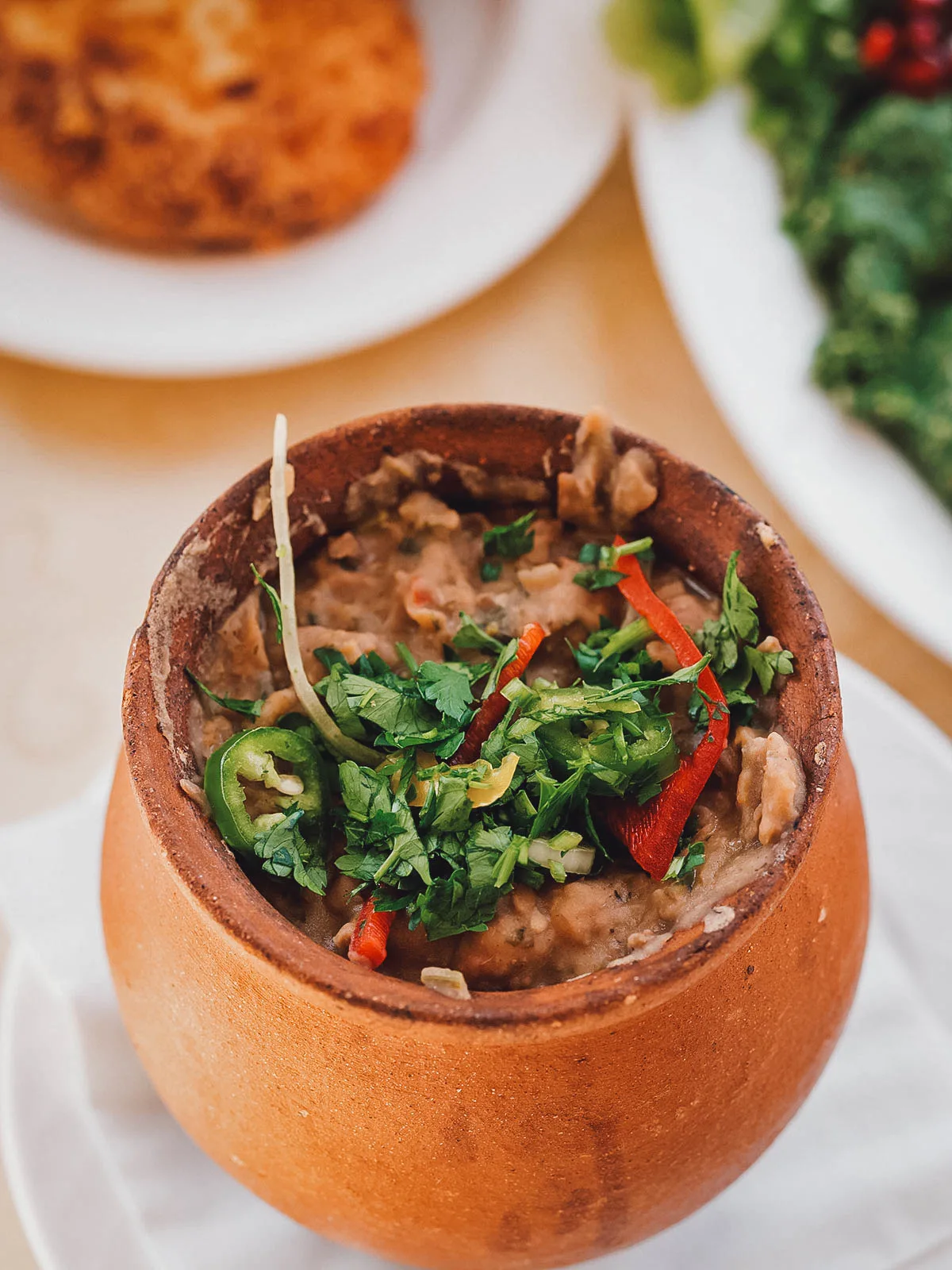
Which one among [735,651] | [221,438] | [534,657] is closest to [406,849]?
[534,657]

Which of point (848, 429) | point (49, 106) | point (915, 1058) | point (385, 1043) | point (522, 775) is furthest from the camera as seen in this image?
point (49, 106)

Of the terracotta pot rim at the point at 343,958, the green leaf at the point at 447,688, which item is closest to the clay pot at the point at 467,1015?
the terracotta pot rim at the point at 343,958

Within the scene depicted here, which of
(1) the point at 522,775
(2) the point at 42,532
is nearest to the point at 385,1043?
(1) the point at 522,775

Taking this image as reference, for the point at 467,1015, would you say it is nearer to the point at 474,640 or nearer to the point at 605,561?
the point at 474,640

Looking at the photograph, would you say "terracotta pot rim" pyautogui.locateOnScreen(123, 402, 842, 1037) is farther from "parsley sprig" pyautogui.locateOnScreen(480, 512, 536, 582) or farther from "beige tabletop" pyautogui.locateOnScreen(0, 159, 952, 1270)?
"beige tabletop" pyautogui.locateOnScreen(0, 159, 952, 1270)

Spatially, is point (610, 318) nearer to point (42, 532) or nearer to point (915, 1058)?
point (42, 532)

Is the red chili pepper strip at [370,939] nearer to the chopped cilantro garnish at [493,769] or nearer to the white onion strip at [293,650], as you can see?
the chopped cilantro garnish at [493,769]

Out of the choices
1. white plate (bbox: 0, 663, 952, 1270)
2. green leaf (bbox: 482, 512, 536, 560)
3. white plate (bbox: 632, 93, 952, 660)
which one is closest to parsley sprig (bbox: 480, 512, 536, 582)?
green leaf (bbox: 482, 512, 536, 560)
